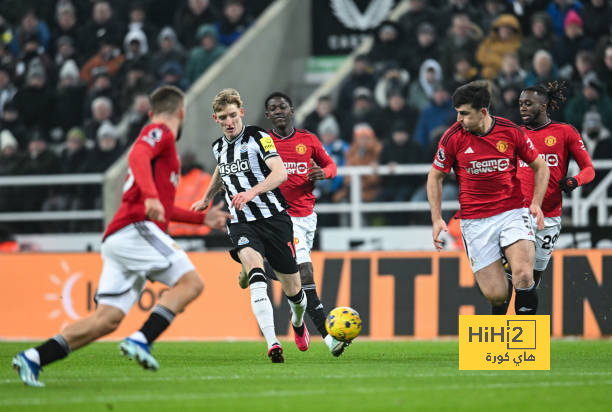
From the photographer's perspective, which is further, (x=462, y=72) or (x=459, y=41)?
(x=459, y=41)

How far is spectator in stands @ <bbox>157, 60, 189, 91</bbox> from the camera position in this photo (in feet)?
64.5

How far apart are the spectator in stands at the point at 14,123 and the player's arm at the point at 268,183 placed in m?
11.4

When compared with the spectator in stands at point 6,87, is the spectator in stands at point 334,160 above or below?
below

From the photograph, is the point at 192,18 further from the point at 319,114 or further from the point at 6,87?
the point at 319,114

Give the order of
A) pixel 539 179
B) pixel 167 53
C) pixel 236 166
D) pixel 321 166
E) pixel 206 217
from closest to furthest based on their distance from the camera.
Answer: pixel 206 217 → pixel 539 179 → pixel 236 166 → pixel 321 166 → pixel 167 53

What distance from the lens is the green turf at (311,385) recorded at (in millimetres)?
6629

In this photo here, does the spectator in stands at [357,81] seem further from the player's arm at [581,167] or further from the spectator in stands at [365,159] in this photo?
the player's arm at [581,167]

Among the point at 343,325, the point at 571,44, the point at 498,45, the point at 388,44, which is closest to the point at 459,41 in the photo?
the point at 498,45

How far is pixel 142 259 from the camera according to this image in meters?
7.55

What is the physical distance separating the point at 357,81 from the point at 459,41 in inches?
76.5

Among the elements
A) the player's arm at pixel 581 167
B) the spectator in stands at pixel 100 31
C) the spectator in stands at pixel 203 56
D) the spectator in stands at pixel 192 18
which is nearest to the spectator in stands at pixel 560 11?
the spectator in stands at pixel 203 56

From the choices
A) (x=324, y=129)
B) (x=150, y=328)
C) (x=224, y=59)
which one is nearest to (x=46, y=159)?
(x=224, y=59)

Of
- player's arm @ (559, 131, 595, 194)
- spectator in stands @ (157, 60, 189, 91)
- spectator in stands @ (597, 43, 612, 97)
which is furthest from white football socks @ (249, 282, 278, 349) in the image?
spectator in stands @ (157, 60, 189, 91)

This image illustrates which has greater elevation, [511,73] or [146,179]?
[146,179]
